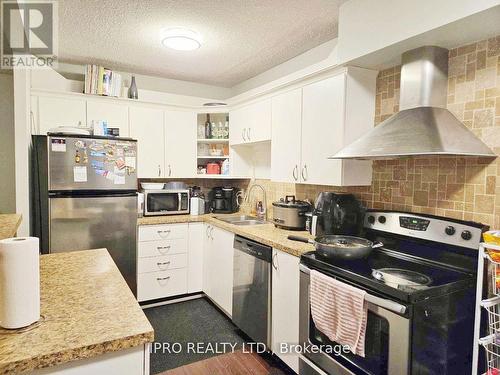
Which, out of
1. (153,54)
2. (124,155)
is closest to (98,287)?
(124,155)

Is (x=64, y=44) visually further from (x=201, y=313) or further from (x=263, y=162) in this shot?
(x=201, y=313)

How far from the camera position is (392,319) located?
4.25 feet

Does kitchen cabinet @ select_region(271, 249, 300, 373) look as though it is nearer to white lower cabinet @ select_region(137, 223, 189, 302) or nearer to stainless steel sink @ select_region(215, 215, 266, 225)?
stainless steel sink @ select_region(215, 215, 266, 225)

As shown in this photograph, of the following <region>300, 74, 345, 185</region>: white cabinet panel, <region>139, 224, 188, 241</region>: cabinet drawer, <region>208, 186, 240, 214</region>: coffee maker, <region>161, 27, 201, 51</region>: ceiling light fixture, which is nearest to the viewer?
<region>300, 74, 345, 185</region>: white cabinet panel

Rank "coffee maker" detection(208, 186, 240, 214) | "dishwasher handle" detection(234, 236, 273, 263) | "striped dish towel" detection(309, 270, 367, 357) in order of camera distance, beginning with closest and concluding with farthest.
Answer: "striped dish towel" detection(309, 270, 367, 357), "dishwasher handle" detection(234, 236, 273, 263), "coffee maker" detection(208, 186, 240, 214)

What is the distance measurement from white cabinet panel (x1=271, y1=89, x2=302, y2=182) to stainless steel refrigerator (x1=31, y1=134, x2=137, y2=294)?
1.37m

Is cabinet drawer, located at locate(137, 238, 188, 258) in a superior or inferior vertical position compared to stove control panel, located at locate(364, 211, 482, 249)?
inferior

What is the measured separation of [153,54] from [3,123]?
5.11 ft

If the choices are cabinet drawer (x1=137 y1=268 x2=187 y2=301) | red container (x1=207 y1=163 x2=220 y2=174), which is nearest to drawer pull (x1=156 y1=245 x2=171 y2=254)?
cabinet drawer (x1=137 y1=268 x2=187 y2=301)

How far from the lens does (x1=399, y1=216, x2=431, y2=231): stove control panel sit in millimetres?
1712

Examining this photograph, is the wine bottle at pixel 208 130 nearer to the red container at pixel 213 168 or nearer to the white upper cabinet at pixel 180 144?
the white upper cabinet at pixel 180 144

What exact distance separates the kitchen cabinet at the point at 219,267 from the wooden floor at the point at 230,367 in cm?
51

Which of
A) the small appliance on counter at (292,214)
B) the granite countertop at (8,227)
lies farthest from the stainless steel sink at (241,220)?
the granite countertop at (8,227)

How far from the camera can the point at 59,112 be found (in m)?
2.90
